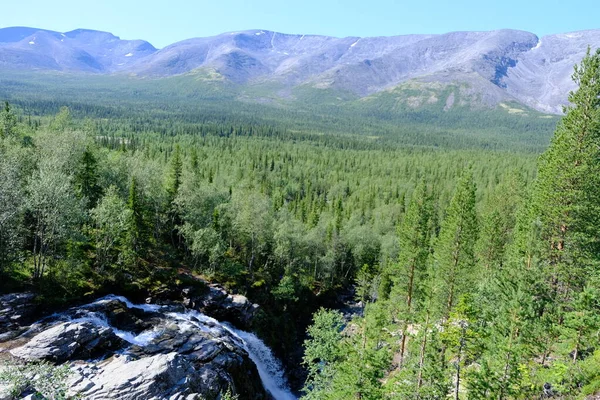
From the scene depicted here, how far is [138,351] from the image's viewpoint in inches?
1481

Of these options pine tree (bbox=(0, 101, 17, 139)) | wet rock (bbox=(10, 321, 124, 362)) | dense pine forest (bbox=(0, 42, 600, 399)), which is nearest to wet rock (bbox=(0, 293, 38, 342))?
dense pine forest (bbox=(0, 42, 600, 399))

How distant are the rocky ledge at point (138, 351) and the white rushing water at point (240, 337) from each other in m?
0.16

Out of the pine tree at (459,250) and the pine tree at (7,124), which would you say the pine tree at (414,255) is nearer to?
the pine tree at (459,250)

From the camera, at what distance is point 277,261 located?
72188mm

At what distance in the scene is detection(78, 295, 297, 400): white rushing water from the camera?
1656 inches

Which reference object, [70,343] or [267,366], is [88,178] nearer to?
[70,343]

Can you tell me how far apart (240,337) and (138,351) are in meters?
16.5

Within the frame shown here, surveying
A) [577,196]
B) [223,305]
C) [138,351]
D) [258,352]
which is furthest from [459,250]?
[138,351]

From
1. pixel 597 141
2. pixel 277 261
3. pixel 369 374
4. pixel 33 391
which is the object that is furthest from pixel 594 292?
pixel 277 261

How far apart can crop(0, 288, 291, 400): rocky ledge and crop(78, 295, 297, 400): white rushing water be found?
0.16m

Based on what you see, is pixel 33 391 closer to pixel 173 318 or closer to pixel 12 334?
pixel 12 334

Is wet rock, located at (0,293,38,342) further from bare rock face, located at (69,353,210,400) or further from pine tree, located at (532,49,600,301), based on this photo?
pine tree, located at (532,49,600,301)

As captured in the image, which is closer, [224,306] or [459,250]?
[459,250]

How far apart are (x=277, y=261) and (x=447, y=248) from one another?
39413 millimetres
